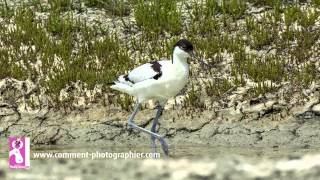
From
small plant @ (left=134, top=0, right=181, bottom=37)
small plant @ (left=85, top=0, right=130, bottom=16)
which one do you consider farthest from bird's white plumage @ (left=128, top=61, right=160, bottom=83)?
small plant @ (left=85, top=0, right=130, bottom=16)

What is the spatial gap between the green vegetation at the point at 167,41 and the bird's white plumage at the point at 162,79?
6.35ft

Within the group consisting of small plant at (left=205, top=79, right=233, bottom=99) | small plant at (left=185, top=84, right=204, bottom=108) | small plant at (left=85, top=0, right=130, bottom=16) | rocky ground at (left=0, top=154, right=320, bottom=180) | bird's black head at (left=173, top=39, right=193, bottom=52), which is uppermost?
bird's black head at (left=173, top=39, right=193, bottom=52)

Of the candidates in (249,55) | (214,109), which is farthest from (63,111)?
(249,55)

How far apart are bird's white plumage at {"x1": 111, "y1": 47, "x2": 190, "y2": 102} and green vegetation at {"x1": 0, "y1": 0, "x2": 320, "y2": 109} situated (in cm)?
193

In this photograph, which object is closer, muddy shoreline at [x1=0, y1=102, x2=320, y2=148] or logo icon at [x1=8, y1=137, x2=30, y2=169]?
logo icon at [x1=8, y1=137, x2=30, y2=169]

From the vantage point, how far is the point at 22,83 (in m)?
14.5

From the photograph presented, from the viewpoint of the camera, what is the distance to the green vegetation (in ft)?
45.7

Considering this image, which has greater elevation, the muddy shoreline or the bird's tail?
the bird's tail

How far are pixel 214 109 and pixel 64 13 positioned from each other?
17.4 ft

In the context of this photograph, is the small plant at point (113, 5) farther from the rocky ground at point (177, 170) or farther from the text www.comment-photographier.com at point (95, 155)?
the rocky ground at point (177, 170)

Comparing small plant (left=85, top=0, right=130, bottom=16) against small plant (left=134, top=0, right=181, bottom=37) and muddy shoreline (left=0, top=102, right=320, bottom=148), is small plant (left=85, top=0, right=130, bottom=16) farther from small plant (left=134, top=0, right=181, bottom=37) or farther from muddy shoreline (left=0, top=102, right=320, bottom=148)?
muddy shoreline (left=0, top=102, right=320, bottom=148)

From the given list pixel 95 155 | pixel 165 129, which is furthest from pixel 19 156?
pixel 165 129

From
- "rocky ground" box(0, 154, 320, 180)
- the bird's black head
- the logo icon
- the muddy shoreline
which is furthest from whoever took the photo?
the muddy shoreline

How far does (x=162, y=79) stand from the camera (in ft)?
37.0
